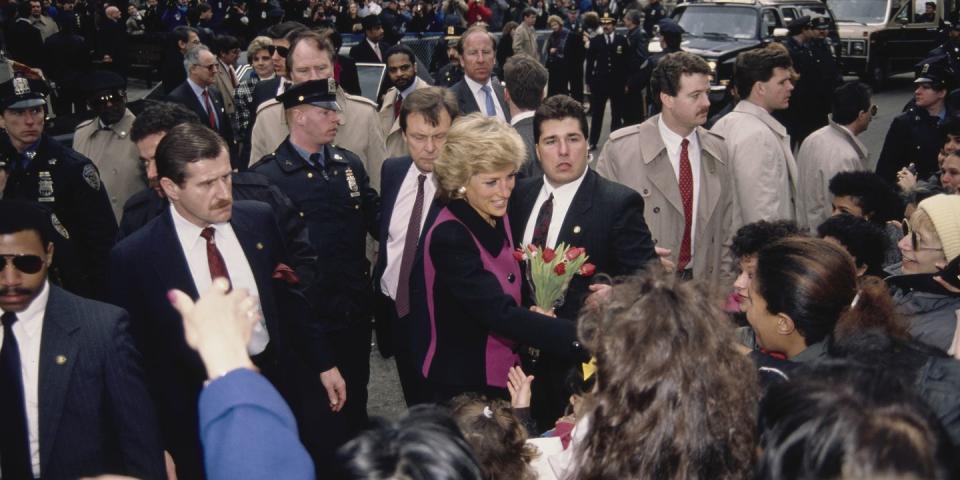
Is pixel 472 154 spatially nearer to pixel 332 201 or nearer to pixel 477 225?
pixel 477 225

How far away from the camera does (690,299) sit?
8.00ft

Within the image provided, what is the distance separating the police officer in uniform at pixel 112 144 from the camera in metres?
6.69

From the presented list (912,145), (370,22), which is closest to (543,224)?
(912,145)

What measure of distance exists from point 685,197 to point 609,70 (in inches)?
383

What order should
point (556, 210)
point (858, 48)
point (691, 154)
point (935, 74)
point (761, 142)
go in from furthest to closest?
1. point (858, 48)
2. point (935, 74)
3. point (761, 142)
4. point (691, 154)
5. point (556, 210)

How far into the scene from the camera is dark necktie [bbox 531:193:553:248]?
444cm

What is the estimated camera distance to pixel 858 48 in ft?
65.4

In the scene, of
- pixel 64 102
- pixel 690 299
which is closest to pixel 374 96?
pixel 64 102

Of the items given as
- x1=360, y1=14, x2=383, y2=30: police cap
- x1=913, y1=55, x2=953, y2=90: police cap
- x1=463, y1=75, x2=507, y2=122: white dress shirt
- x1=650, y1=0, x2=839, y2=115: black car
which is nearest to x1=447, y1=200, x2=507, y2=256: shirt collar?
x1=463, y1=75, x2=507, y2=122: white dress shirt

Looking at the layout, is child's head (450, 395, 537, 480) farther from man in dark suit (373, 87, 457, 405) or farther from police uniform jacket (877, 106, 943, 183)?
police uniform jacket (877, 106, 943, 183)

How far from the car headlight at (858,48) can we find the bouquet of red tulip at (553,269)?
18063 millimetres

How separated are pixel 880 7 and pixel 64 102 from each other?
16929 mm

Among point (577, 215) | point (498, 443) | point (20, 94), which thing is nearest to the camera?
point (498, 443)

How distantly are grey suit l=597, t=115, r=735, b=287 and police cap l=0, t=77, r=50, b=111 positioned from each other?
3.81 m
